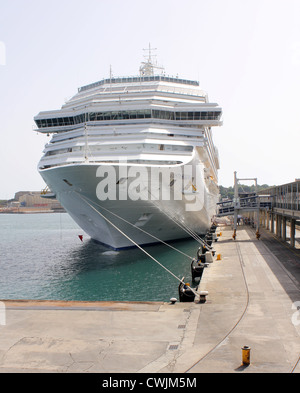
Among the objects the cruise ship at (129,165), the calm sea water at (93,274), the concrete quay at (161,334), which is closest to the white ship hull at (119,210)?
the cruise ship at (129,165)

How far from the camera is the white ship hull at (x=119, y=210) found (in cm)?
2412

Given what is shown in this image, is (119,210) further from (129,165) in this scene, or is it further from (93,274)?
(93,274)

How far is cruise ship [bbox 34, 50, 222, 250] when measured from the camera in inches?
950

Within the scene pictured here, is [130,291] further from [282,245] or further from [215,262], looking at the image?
[282,245]

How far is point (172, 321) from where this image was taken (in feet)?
37.9

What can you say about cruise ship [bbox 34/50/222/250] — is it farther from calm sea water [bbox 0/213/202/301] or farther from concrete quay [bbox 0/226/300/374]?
concrete quay [bbox 0/226/300/374]

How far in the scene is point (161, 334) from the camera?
1045 centimetres

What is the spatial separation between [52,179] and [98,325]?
647 inches

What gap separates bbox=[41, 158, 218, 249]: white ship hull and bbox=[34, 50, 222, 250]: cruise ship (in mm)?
66

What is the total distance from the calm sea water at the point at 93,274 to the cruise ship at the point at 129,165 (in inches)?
66.7

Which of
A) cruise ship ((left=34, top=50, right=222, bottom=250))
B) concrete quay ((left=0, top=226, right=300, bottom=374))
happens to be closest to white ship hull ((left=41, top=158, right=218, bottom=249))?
cruise ship ((left=34, top=50, right=222, bottom=250))

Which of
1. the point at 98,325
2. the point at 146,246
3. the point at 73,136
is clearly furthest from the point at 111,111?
the point at 98,325

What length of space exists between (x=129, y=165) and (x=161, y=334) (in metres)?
13.9

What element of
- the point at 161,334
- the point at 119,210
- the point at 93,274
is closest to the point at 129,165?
the point at 119,210
